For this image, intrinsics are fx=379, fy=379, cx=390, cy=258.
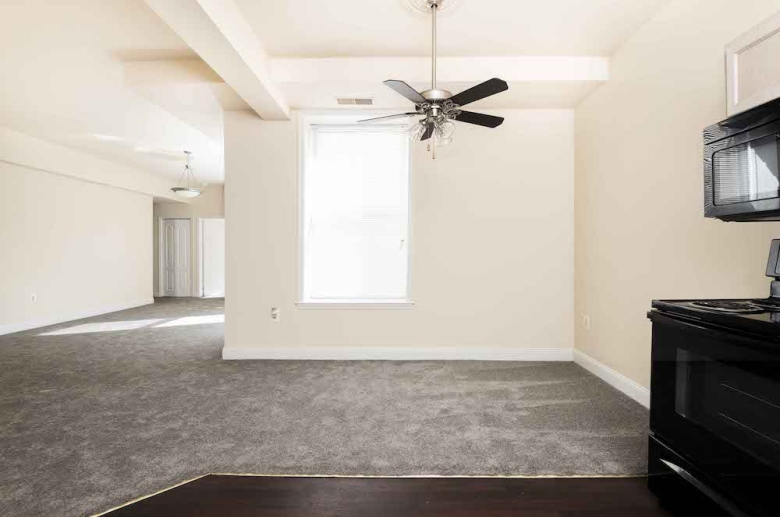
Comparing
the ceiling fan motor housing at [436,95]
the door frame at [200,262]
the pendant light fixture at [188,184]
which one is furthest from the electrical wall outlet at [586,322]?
the door frame at [200,262]

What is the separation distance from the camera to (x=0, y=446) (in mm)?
2117

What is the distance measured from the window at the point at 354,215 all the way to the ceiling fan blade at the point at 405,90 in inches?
66.2

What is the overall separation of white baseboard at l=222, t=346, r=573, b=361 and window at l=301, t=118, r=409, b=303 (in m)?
0.51

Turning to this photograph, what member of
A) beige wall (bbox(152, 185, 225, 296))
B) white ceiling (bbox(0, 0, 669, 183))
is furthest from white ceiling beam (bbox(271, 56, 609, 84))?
beige wall (bbox(152, 185, 225, 296))

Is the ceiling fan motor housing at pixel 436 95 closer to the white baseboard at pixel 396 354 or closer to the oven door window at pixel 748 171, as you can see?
the oven door window at pixel 748 171

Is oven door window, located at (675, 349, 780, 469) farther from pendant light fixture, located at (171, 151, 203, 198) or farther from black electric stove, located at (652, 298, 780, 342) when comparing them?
pendant light fixture, located at (171, 151, 203, 198)

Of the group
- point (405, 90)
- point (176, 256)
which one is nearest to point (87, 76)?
point (405, 90)

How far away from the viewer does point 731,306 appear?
4.87 ft

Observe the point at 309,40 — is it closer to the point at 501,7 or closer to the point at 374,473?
the point at 501,7

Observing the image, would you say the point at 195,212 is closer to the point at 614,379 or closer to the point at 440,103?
the point at 440,103

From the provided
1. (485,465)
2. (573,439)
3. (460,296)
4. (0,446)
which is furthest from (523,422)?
(0,446)

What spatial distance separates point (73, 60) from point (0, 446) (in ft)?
10.1

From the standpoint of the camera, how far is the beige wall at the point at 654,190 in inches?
81.7

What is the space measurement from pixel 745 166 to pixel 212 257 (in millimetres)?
10104
